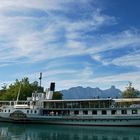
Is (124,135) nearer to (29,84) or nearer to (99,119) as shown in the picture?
(99,119)

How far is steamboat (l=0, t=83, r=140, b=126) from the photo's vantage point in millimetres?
58875

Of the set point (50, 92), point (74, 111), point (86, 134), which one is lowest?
point (86, 134)

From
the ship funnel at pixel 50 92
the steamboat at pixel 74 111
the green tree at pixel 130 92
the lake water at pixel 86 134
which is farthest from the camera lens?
the green tree at pixel 130 92

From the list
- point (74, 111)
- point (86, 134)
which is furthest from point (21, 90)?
point (86, 134)

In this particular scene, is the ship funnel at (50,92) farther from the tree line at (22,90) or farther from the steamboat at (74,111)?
the tree line at (22,90)

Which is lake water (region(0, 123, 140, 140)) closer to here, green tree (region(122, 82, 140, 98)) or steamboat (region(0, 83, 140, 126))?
steamboat (region(0, 83, 140, 126))

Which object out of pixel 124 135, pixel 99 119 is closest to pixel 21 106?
pixel 99 119

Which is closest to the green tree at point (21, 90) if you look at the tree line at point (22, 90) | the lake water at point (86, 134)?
the tree line at point (22, 90)

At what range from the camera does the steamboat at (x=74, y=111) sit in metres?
58.9

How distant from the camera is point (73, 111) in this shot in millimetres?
63500

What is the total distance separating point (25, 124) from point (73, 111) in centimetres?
997

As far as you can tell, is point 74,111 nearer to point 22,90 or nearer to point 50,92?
point 50,92

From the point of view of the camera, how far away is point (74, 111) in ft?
208

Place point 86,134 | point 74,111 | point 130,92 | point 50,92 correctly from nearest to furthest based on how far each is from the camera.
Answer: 1. point 86,134
2. point 74,111
3. point 50,92
4. point 130,92
